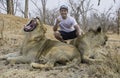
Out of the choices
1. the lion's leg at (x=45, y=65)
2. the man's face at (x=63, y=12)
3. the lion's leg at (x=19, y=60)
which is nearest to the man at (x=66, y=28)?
the man's face at (x=63, y=12)

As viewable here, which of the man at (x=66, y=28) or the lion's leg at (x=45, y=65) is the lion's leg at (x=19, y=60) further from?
the man at (x=66, y=28)

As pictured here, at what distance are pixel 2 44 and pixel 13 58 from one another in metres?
2.41

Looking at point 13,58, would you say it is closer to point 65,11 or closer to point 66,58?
point 66,58

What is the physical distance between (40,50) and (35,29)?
0.45m

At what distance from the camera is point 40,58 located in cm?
624

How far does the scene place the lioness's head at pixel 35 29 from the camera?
21.5 feet

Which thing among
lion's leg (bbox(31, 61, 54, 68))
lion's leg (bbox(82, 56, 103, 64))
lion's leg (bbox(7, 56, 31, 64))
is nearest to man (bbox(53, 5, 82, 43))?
lion's leg (bbox(82, 56, 103, 64))

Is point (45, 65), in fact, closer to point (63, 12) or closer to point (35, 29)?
point (35, 29)

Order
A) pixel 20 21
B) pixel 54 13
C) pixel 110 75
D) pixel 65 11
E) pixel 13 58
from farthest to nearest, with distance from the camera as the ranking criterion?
1. pixel 54 13
2. pixel 20 21
3. pixel 65 11
4. pixel 13 58
5. pixel 110 75

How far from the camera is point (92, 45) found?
22.1ft

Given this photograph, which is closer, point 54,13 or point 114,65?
point 114,65

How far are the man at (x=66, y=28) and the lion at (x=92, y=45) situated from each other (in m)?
0.56

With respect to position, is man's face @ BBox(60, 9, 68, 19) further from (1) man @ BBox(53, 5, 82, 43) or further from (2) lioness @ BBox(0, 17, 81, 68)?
(2) lioness @ BBox(0, 17, 81, 68)

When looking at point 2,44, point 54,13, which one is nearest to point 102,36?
point 2,44
